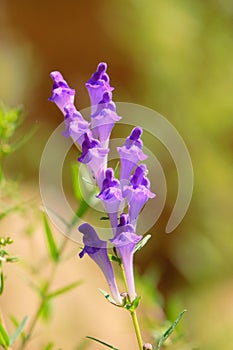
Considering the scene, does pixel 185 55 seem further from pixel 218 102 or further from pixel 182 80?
pixel 218 102

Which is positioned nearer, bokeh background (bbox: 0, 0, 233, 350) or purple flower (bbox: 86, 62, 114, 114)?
purple flower (bbox: 86, 62, 114, 114)

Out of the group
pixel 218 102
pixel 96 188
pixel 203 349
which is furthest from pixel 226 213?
pixel 96 188

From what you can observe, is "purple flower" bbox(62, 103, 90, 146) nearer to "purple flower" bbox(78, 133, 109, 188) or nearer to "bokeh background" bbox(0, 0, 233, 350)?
"purple flower" bbox(78, 133, 109, 188)

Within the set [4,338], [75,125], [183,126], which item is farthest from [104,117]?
[183,126]

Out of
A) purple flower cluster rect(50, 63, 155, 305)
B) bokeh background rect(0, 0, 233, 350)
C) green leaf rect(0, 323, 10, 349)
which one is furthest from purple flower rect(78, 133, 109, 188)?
bokeh background rect(0, 0, 233, 350)

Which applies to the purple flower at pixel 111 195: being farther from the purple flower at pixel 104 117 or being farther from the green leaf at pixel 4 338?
the green leaf at pixel 4 338

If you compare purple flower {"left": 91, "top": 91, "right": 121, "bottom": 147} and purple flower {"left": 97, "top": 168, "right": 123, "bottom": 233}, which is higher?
purple flower {"left": 91, "top": 91, "right": 121, "bottom": 147}
